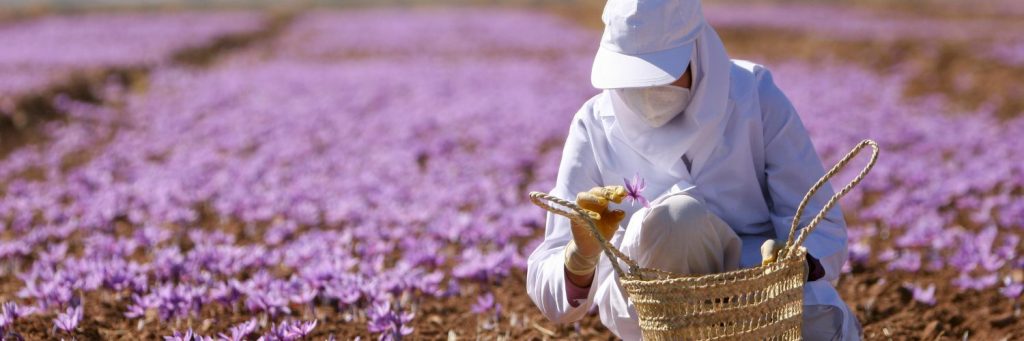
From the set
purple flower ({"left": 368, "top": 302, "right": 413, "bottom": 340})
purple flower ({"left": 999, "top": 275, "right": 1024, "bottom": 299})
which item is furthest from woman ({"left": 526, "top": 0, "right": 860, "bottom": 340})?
purple flower ({"left": 999, "top": 275, "right": 1024, "bottom": 299})

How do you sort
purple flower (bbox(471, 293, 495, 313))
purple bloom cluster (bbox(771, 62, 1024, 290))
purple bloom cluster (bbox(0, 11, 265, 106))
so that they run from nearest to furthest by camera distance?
purple flower (bbox(471, 293, 495, 313)), purple bloom cluster (bbox(771, 62, 1024, 290)), purple bloom cluster (bbox(0, 11, 265, 106))

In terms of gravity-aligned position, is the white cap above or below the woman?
above

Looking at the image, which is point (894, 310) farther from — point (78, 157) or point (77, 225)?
point (78, 157)

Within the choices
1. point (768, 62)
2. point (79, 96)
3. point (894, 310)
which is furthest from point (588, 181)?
point (768, 62)

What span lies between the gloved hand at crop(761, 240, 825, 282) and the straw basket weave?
4cm

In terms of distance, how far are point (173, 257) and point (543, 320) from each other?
161 centimetres

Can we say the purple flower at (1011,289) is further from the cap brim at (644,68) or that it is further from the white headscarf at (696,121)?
the cap brim at (644,68)

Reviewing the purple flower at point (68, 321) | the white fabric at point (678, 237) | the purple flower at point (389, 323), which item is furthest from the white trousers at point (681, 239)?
the purple flower at point (68, 321)

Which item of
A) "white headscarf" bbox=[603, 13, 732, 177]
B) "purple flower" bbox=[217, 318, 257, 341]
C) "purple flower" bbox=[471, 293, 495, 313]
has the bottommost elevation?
"purple flower" bbox=[471, 293, 495, 313]

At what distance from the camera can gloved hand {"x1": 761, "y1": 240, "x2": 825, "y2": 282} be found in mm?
2260

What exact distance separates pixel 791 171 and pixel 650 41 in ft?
1.89

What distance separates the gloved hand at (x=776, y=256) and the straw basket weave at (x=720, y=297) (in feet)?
0.13

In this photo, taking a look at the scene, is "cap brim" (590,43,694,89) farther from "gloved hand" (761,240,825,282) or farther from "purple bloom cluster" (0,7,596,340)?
"purple bloom cluster" (0,7,596,340)

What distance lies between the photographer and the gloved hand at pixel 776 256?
7.41 ft
